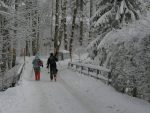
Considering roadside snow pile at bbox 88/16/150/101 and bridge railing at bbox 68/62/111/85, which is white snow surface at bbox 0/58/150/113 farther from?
roadside snow pile at bbox 88/16/150/101

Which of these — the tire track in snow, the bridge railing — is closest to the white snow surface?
the tire track in snow

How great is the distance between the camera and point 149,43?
42.0ft

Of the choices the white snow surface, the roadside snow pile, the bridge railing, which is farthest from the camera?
the bridge railing

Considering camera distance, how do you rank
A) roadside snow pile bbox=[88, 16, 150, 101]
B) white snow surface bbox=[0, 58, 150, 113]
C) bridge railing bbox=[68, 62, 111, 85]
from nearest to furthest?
white snow surface bbox=[0, 58, 150, 113], roadside snow pile bbox=[88, 16, 150, 101], bridge railing bbox=[68, 62, 111, 85]

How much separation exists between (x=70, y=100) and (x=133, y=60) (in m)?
3.21

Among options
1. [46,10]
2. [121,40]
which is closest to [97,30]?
[121,40]

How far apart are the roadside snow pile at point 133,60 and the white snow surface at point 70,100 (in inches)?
18.5

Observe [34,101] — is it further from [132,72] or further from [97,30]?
[97,30]

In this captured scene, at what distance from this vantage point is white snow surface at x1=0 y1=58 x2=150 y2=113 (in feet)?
41.8

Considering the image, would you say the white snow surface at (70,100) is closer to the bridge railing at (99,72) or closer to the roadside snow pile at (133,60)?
the bridge railing at (99,72)

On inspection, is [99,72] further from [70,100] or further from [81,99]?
[70,100]

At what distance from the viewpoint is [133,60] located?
1391cm

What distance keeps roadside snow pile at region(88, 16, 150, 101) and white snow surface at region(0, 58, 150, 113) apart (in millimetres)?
470

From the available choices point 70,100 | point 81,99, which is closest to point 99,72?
point 81,99
